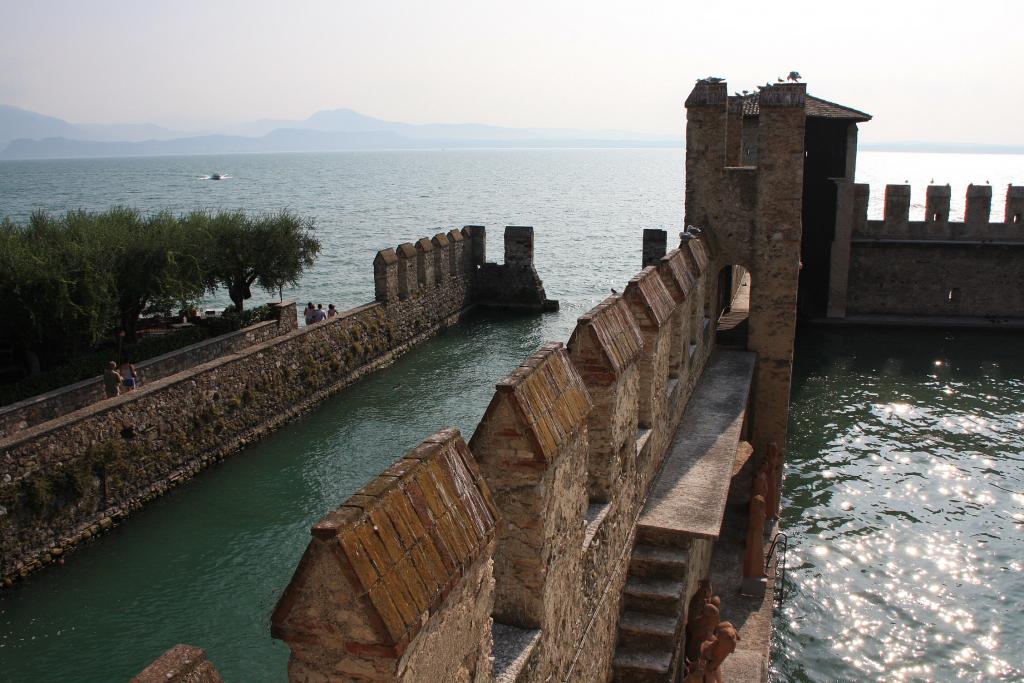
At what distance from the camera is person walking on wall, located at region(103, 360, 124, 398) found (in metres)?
14.7

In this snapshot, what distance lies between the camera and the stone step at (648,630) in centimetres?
698

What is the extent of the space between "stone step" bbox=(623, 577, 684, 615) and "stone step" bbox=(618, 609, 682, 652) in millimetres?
50

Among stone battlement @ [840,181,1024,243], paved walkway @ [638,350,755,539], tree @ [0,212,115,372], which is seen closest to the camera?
paved walkway @ [638,350,755,539]

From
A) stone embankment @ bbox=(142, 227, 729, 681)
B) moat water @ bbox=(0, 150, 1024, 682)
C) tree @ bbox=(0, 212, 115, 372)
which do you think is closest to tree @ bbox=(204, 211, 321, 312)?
moat water @ bbox=(0, 150, 1024, 682)

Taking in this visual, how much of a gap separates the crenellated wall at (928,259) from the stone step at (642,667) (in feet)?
74.8

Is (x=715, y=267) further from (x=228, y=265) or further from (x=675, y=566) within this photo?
(x=228, y=265)

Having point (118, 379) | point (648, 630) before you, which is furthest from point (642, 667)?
point (118, 379)

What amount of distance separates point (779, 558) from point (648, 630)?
6511mm

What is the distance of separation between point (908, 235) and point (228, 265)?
2021 cm

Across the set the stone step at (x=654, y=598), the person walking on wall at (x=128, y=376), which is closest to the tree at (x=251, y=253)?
the person walking on wall at (x=128, y=376)

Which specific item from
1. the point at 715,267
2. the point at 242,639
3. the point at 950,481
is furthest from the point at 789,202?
the point at 242,639

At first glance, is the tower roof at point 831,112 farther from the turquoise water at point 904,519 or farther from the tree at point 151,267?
the tree at point 151,267

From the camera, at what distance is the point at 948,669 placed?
35.0 feet

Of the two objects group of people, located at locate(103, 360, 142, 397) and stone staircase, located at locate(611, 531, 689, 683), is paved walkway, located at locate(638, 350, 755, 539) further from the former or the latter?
group of people, located at locate(103, 360, 142, 397)
